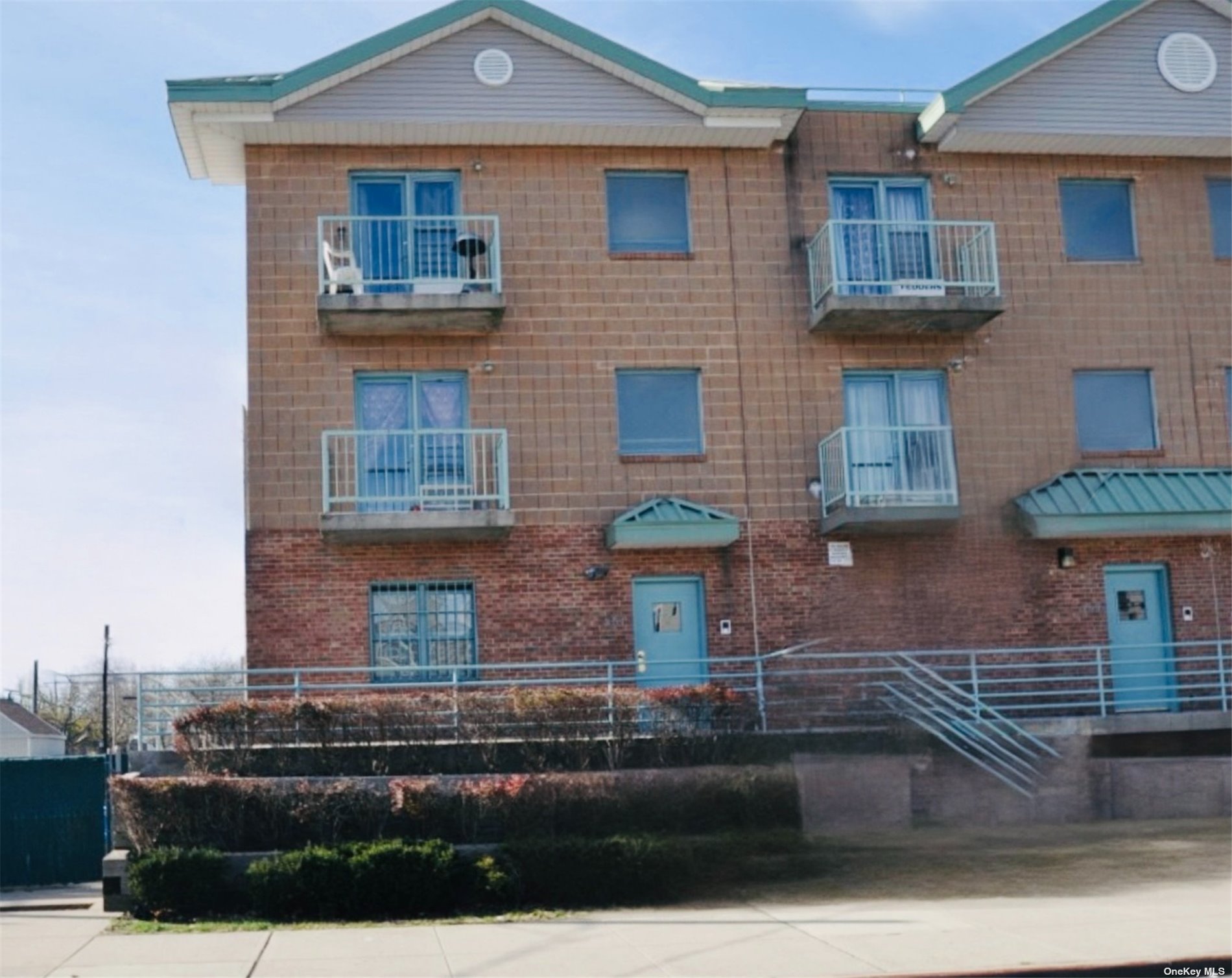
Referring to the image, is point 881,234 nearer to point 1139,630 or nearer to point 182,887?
point 1139,630

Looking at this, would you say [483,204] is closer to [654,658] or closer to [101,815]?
[654,658]

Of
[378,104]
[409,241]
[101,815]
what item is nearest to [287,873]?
[101,815]

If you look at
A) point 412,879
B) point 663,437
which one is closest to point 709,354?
point 663,437

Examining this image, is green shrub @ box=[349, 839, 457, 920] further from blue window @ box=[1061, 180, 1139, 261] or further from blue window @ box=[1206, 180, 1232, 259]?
blue window @ box=[1206, 180, 1232, 259]

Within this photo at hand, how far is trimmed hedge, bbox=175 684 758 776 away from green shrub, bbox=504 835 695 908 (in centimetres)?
314

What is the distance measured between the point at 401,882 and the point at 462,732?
397 centimetres

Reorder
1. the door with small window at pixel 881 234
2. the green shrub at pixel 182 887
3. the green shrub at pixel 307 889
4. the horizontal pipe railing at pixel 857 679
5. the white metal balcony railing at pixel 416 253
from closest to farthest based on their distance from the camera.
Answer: the green shrub at pixel 307 889 → the green shrub at pixel 182 887 → the horizontal pipe railing at pixel 857 679 → the white metal balcony railing at pixel 416 253 → the door with small window at pixel 881 234

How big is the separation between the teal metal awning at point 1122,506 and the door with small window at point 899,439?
161 cm

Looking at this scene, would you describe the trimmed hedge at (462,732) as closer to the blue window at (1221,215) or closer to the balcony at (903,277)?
the balcony at (903,277)

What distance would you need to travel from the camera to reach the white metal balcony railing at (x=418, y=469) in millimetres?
22641

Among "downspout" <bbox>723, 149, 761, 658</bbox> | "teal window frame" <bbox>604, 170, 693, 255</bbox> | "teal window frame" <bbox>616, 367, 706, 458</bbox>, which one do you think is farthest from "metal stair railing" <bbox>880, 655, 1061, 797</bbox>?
"teal window frame" <bbox>604, 170, 693, 255</bbox>

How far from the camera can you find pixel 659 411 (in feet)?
79.0

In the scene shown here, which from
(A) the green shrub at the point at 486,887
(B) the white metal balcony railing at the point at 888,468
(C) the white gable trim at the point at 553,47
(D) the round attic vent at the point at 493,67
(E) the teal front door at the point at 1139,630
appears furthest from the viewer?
(E) the teal front door at the point at 1139,630

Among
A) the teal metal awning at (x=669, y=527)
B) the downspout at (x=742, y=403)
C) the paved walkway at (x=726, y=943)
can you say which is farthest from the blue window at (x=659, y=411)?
the paved walkway at (x=726, y=943)
